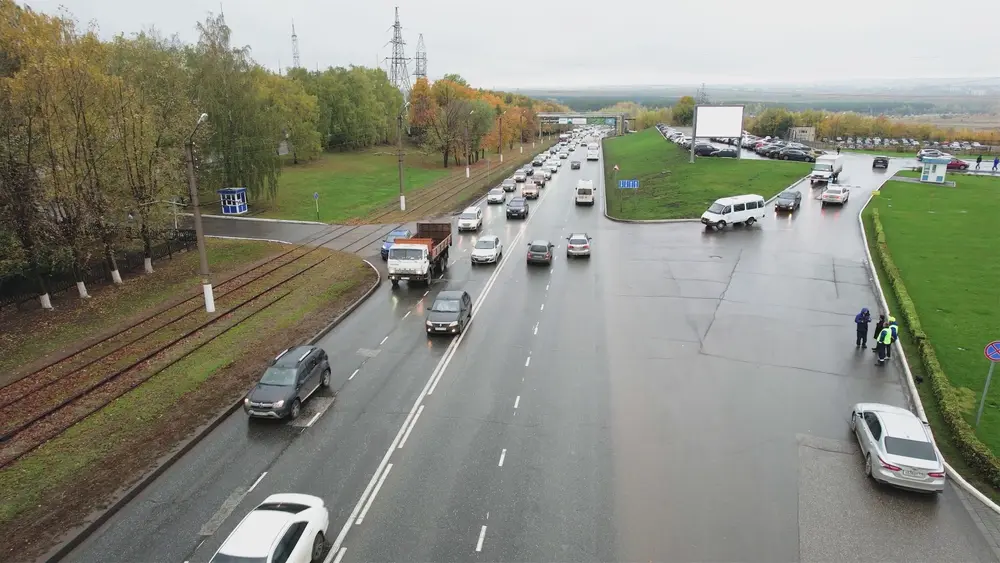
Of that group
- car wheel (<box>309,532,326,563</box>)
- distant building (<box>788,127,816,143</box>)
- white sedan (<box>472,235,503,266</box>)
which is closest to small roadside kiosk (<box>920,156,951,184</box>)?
white sedan (<box>472,235,503,266</box>)

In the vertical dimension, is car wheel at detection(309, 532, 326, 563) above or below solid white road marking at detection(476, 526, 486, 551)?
above

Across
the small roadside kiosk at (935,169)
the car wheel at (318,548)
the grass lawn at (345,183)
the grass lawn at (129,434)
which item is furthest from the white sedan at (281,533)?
the small roadside kiosk at (935,169)

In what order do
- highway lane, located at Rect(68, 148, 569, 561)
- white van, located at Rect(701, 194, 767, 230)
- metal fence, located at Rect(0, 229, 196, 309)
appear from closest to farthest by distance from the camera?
highway lane, located at Rect(68, 148, 569, 561) < metal fence, located at Rect(0, 229, 196, 309) < white van, located at Rect(701, 194, 767, 230)

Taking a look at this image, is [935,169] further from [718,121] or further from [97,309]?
[97,309]

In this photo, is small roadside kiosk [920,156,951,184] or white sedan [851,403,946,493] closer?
white sedan [851,403,946,493]

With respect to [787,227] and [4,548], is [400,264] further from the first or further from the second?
[787,227]

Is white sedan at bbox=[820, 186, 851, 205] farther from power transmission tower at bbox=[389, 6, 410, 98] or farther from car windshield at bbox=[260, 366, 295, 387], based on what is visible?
power transmission tower at bbox=[389, 6, 410, 98]

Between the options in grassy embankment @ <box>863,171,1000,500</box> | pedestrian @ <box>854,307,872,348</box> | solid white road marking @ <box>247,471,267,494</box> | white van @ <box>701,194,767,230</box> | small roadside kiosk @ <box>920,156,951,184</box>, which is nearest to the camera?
solid white road marking @ <box>247,471,267,494</box>
